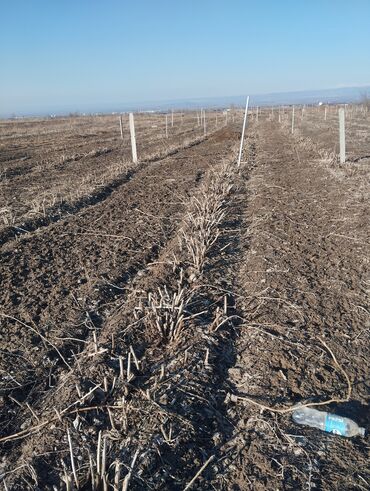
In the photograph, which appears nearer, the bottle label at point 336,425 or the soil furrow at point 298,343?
the soil furrow at point 298,343

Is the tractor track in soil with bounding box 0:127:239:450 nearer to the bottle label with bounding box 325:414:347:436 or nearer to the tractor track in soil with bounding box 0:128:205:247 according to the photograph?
the tractor track in soil with bounding box 0:128:205:247

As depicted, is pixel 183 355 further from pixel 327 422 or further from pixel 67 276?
pixel 67 276

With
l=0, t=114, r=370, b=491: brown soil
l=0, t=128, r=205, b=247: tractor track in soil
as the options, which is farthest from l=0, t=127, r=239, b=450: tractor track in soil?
l=0, t=128, r=205, b=247: tractor track in soil

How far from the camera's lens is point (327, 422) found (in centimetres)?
285

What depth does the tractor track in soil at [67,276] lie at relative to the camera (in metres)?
3.52

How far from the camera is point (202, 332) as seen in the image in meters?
3.83

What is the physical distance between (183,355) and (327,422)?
1.20 meters

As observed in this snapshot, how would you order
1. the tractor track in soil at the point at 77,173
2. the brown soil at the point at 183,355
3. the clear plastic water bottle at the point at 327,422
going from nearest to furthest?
the brown soil at the point at 183,355, the clear plastic water bottle at the point at 327,422, the tractor track in soil at the point at 77,173

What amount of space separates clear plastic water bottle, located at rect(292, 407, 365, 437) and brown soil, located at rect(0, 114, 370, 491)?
0.16 ft

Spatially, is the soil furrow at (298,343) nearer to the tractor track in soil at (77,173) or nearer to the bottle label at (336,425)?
the bottle label at (336,425)

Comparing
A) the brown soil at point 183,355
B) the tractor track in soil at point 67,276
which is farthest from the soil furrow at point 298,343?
the tractor track in soil at point 67,276

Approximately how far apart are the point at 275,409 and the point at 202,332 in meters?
1.05

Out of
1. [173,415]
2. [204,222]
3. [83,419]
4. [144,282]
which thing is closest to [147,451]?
[173,415]

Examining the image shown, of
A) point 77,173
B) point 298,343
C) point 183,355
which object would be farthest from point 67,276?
point 77,173
